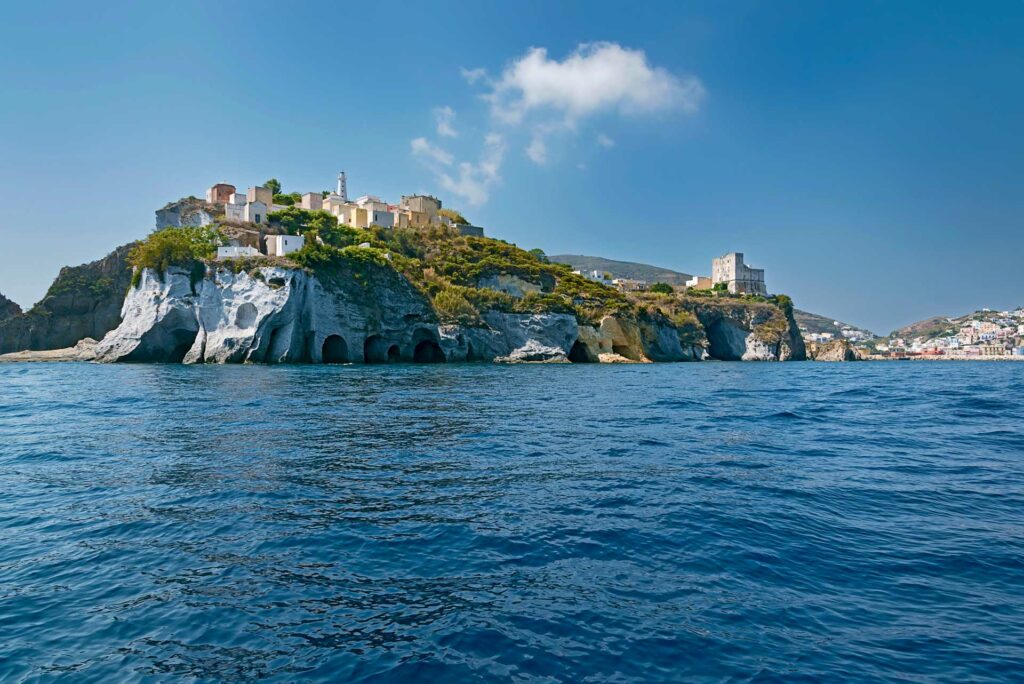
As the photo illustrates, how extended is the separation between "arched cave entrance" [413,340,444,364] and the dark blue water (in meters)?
48.4

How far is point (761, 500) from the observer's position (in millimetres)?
8828

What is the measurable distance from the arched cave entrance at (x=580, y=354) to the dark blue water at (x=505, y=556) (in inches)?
2095

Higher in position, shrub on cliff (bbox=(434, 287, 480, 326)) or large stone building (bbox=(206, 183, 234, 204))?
large stone building (bbox=(206, 183, 234, 204))

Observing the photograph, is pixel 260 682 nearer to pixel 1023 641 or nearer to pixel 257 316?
pixel 1023 641

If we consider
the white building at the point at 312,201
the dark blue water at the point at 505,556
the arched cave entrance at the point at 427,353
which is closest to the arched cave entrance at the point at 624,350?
the arched cave entrance at the point at 427,353

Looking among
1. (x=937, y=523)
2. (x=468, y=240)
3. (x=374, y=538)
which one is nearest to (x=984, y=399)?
(x=937, y=523)

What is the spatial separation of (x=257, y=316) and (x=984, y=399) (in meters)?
50.2

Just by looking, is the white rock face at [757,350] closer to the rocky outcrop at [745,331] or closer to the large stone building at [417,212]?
the rocky outcrop at [745,331]

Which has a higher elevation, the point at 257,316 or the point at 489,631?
the point at 257,316

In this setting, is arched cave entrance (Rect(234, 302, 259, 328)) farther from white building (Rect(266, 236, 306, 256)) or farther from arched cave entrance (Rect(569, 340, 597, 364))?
arched cave entrance (Rect(569, 340, 597, 364))

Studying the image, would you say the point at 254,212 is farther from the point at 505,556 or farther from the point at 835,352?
the point at 835,352

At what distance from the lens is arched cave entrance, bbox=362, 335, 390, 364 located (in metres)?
58.1

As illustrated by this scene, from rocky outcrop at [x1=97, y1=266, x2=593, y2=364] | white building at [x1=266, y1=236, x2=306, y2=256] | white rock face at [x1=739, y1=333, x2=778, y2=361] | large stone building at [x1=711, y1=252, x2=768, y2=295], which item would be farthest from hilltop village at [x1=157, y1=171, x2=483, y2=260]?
large stone building at [x1=711, y1=252, x2=768, y2=295]

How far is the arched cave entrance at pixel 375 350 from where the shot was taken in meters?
58.1
